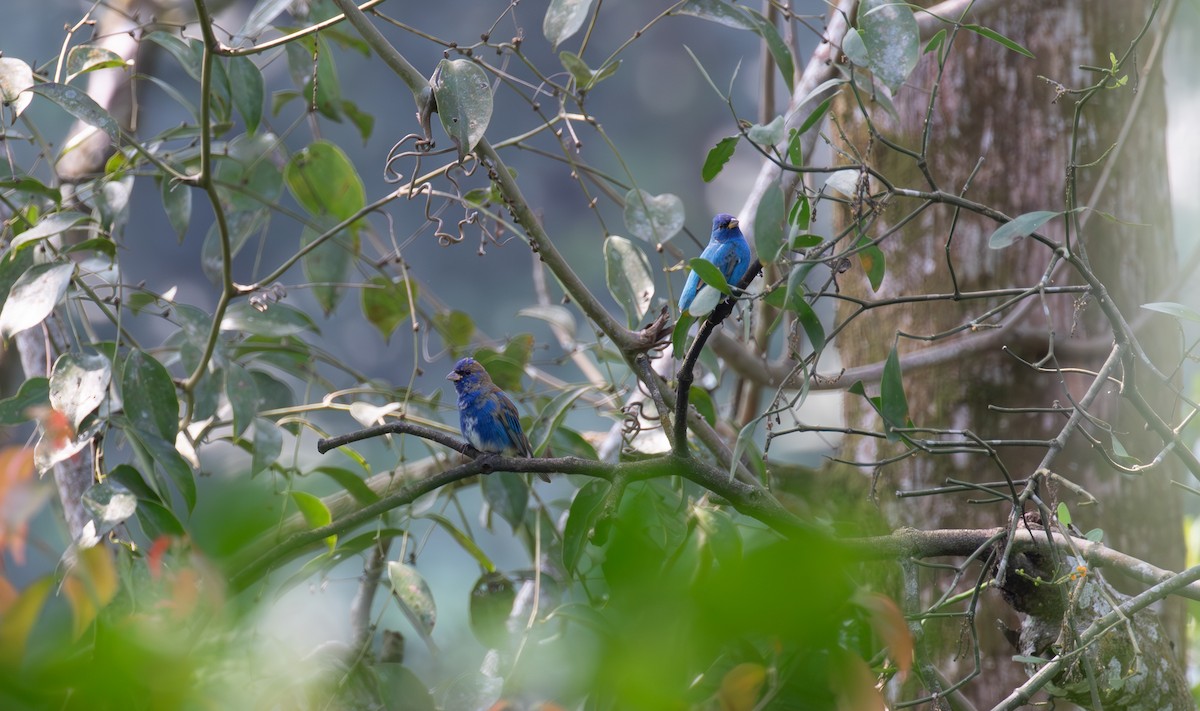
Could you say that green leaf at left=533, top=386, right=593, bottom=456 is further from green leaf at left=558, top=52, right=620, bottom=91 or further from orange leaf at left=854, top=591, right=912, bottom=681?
orange leaf at left=854, top=591, right=912, bottom=681

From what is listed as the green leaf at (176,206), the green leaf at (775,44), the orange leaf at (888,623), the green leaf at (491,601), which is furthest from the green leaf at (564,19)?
the orange leaf at (888,623)

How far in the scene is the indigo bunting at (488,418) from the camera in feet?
11.1

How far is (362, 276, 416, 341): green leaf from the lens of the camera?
11.8 feet

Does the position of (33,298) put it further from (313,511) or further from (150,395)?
(313,511)

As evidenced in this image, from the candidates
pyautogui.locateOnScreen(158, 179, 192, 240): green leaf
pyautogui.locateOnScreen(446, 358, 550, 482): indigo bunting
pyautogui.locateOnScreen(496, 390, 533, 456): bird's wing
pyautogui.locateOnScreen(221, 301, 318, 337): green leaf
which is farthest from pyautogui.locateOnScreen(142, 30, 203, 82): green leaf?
pyautogui.locateOnScreen(496, 390, 533, 456): bird's wing

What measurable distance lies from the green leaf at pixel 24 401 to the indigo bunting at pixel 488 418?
4.25 feet

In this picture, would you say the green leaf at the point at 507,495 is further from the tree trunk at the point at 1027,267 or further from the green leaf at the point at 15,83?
the green leaf at the point at 15,83

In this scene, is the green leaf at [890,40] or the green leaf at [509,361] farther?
the green leaf at [509,361]

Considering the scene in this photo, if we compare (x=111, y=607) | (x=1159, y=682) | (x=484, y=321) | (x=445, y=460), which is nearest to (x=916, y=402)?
(x=1159, y=682)

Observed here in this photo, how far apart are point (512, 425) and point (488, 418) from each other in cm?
8

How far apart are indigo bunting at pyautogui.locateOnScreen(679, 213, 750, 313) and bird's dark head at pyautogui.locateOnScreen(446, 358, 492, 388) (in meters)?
1.08

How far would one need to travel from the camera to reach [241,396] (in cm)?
264

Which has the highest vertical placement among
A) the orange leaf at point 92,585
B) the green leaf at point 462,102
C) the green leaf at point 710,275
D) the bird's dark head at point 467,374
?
the bird's dark head at point 467,374

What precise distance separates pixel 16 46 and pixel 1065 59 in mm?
5367
